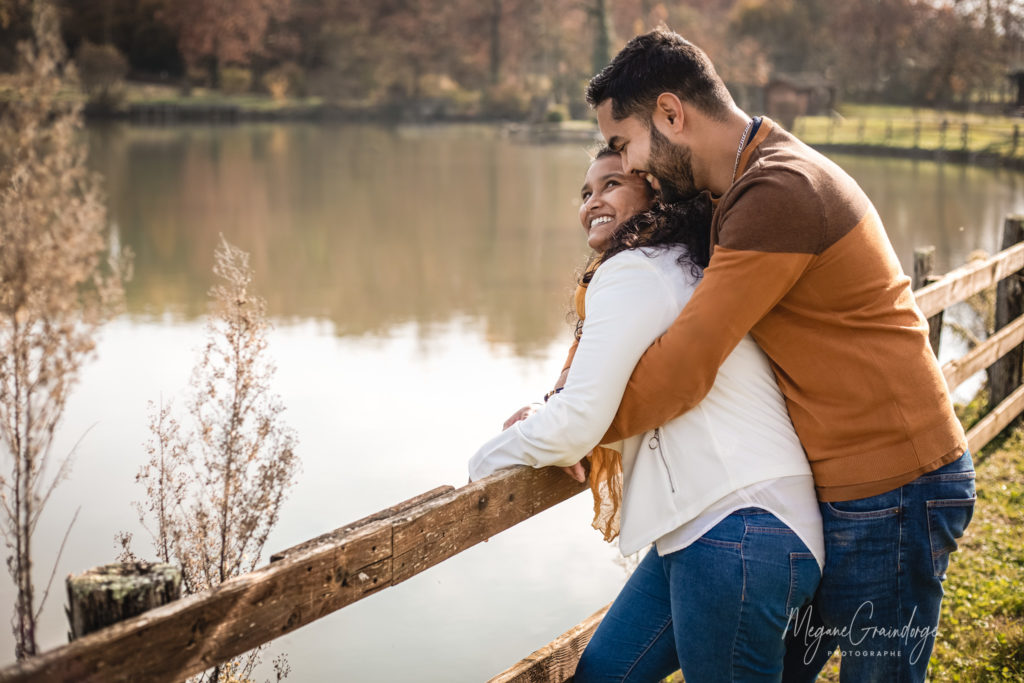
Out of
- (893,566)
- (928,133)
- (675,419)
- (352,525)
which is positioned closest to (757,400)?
(675,419)

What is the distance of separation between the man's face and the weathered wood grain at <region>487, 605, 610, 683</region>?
3.33 ft

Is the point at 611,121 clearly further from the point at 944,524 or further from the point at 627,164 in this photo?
the point at 944,524

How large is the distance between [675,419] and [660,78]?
0.58 metres

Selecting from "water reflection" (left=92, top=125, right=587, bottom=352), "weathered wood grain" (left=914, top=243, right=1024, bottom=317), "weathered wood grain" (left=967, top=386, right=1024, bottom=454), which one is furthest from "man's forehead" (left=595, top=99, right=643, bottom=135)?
"water reflection" (left=92, top=125, right=587, bottom=352)

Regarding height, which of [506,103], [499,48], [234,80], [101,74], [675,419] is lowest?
[675,419]

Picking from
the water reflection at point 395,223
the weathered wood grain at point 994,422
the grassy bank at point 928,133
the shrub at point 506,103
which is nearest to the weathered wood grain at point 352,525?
the weathered wood grain at point 994,422

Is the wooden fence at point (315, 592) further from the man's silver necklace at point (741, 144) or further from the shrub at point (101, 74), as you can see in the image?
the shrub at point (101, 74)

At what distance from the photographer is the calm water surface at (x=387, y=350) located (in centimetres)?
503

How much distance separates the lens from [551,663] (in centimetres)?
223

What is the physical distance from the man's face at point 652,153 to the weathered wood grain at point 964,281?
1846 millimetres

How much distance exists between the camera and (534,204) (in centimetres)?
2089

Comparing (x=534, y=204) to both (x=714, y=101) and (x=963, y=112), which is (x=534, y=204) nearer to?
(x=714, y=101)

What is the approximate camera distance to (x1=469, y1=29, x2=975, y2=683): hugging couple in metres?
1.60

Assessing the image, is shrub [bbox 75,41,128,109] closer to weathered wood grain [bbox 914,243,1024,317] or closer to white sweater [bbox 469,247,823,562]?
weathered wood grain [bbox 914,243,1024,317]
